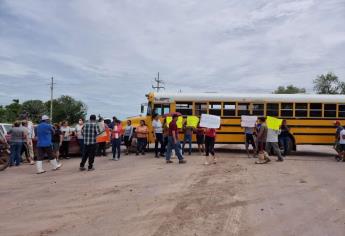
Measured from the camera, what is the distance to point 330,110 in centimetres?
1800

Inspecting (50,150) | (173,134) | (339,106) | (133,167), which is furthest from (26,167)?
(339,106)

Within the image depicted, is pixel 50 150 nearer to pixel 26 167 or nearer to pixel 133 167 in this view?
pixel 26 167

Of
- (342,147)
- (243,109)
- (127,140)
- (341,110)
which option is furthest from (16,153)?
(341,110)

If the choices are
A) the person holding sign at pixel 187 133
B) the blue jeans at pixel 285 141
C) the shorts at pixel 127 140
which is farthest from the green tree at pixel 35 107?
the blue jeans at pixel 285 141

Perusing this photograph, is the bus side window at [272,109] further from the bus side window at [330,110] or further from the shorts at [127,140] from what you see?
the shorts at [127,140]

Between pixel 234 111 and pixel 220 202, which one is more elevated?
pixel 234 111

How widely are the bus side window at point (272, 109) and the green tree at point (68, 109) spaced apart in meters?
80.4

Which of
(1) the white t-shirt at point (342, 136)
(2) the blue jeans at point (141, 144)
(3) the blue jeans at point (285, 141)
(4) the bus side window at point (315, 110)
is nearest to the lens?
(1) the white t-shirt at point (342, 136)

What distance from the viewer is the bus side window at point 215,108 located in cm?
1866

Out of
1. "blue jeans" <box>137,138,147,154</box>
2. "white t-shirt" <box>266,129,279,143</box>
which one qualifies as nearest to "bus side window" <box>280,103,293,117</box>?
"white t-shirt" <box>266,129,279,143</box>

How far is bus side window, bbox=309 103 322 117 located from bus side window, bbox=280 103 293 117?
2.66 ft

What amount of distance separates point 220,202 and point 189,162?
6.62 meters

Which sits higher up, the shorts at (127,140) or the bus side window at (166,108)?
the bus side window at (166,108)

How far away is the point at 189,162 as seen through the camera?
14.5 m
